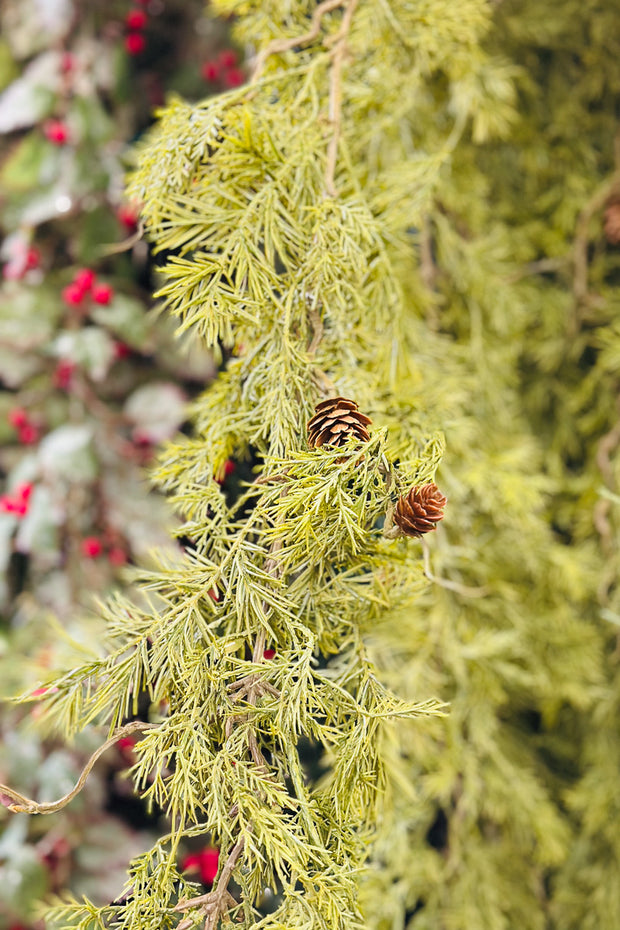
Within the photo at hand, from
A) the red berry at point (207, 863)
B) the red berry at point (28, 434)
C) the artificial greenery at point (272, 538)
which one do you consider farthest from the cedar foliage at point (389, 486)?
the red berry at point (28, 434)

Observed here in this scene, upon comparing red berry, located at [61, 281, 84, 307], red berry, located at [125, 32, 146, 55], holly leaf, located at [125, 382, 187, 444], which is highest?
red berry, located at [125, 32, 146, 55]

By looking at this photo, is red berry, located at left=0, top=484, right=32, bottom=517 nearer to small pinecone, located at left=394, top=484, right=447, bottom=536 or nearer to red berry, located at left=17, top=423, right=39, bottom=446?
red berry, located at left=17, top=423, right=39, bottom=446

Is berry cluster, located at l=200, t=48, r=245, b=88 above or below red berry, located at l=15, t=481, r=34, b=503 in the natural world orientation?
above

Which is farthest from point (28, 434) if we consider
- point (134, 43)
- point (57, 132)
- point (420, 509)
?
point (420, 509)

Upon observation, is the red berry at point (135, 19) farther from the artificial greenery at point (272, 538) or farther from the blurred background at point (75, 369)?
the artificial greenery at point (272, 538)

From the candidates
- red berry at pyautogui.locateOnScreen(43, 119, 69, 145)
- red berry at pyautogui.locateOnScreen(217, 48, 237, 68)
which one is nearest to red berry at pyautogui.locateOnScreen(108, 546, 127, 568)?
red berry at pyautogui.locateOnScreen(43, 119, 69, 145)

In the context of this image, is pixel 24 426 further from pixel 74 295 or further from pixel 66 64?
pixel 66 64

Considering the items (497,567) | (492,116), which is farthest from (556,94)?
(497,567)
